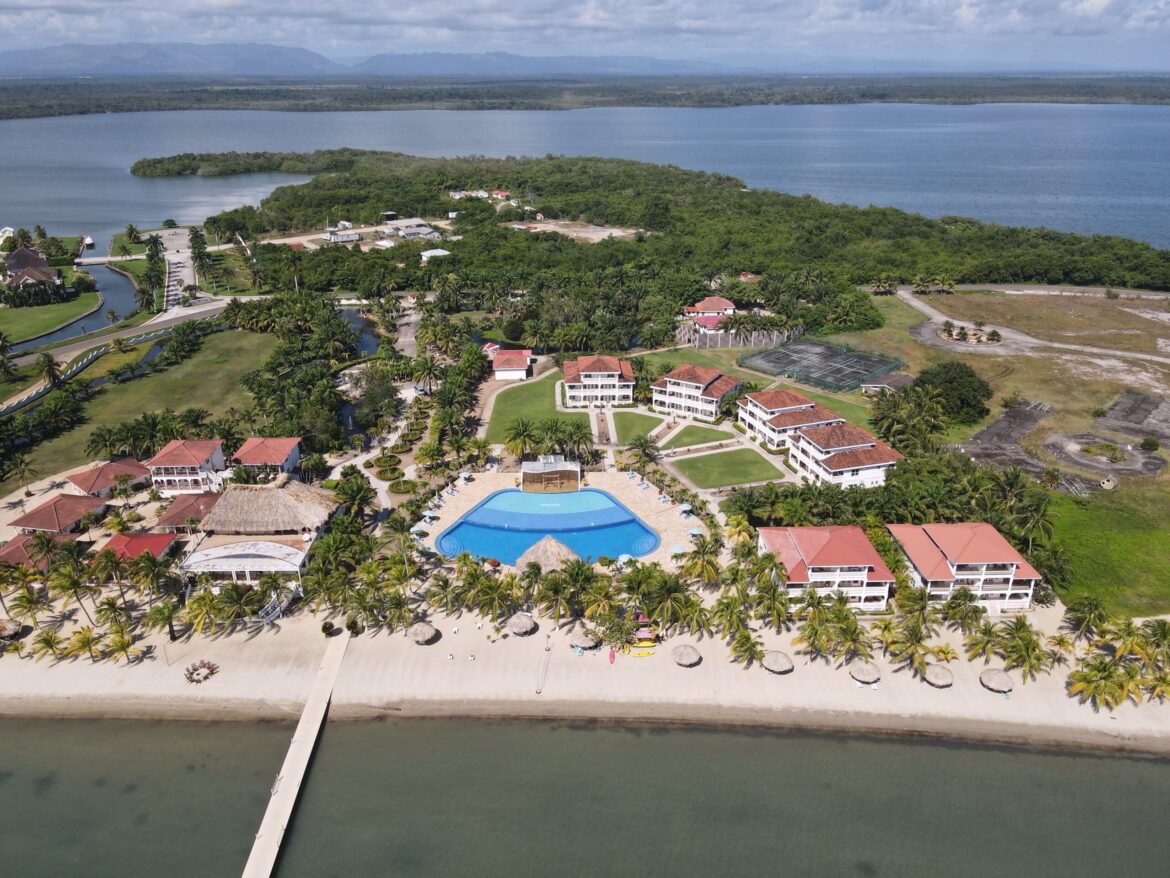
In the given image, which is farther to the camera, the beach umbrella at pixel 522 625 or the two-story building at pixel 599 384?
the two-story building at pixel 599 384

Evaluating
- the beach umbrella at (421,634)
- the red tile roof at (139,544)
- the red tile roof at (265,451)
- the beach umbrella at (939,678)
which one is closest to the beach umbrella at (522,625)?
the beach umbrella at (421,634)

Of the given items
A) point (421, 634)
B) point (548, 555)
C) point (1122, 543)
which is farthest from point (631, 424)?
point (1122, 543)

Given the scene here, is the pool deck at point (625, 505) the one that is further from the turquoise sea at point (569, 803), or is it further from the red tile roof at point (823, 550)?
the turquoise sea at point (569, 803)

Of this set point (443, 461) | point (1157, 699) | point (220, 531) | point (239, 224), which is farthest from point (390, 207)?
point (1157, 699)

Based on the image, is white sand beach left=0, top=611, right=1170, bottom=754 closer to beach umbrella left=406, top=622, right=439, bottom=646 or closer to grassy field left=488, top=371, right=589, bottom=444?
beach umbrella left=406, top=622, right=439, bottom=646

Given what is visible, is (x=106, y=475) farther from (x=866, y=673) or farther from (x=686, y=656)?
(x=866, y=673)

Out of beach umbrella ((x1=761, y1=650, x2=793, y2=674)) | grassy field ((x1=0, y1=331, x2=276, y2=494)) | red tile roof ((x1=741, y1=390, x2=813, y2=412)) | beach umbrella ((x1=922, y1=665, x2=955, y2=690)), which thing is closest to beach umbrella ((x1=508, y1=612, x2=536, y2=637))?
beach umbrella ((x1=761, y1=650, x2=793, y2=674))

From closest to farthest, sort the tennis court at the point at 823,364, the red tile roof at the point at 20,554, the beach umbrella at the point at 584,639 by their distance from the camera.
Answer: the beach umbrella at the point at 584,639 < the red tile roof at the point at 20,554 < the tennis court at the point at 823,364
